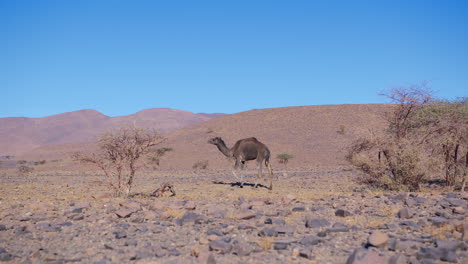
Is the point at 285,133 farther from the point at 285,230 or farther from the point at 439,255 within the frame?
the point at 439,255

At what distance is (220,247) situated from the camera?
22.5 ft

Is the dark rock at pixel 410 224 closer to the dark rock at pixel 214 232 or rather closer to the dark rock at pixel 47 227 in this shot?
the dark rock at pixel 214 232

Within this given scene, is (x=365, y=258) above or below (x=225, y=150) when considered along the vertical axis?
below

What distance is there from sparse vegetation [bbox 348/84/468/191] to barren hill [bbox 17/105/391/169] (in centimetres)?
3115

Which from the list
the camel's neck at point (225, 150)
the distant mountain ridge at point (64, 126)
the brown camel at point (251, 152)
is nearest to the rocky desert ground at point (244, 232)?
the brown camel at point (251, 152)

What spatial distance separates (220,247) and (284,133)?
6038 centimetres

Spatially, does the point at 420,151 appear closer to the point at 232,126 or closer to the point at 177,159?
the point at 177,159

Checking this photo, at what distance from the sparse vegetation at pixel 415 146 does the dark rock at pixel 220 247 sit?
31.8 ft

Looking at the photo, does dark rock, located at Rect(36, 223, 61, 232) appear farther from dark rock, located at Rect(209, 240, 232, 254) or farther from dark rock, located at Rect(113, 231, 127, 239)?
dark rock, located at Rect(209, 240, 232, 254)

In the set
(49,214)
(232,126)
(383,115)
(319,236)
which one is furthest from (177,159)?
(319,236)

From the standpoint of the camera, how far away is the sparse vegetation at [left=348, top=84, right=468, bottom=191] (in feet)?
48.6

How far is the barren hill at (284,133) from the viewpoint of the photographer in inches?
2106

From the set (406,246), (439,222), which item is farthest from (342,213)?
(406,246)

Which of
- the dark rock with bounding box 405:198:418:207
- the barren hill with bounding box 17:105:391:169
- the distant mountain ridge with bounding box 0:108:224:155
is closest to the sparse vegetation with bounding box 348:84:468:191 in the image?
the dark rock with bounding box 405:198:418:207
